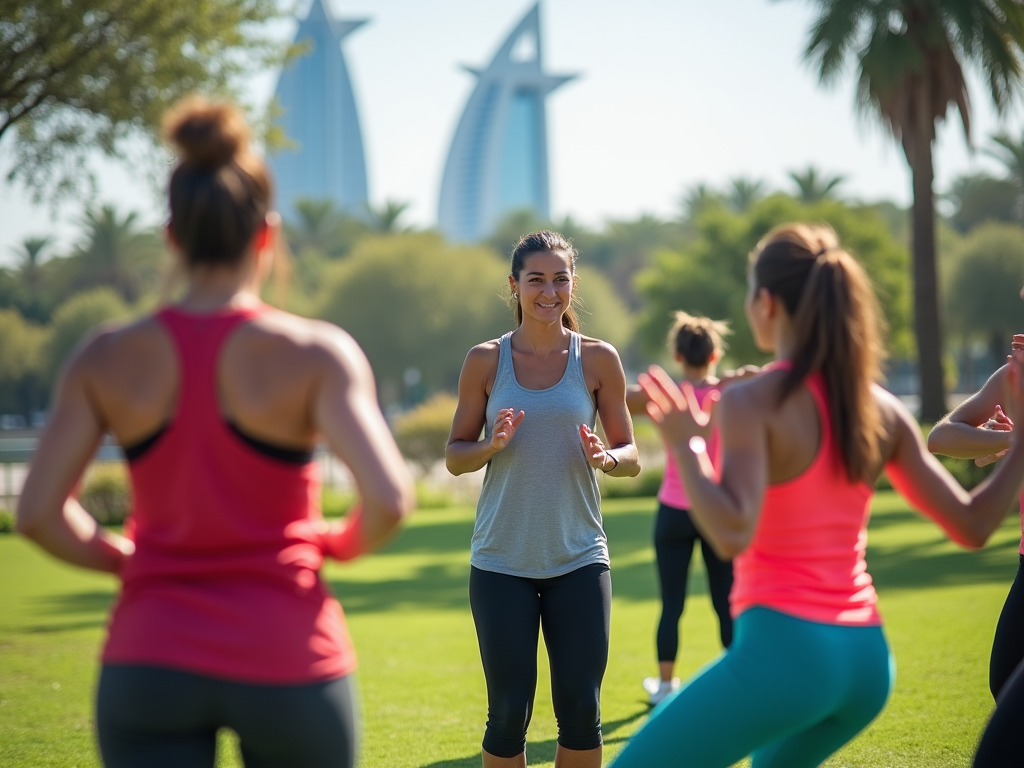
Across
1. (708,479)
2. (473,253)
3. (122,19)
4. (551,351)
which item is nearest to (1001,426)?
(551,351)

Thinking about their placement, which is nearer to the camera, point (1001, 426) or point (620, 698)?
point (1001, 426)

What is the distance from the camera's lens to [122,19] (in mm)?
13727

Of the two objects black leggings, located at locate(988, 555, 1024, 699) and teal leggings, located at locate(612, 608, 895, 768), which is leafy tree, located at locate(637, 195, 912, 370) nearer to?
black leggings, located at locate(988, 555, 1024, 699)

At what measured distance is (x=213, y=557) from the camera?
2318 mm

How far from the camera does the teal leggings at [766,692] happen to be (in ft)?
8.84

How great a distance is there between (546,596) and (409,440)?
22.8m

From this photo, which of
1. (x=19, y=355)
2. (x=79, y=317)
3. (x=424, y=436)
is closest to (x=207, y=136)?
(x=424, y=436)

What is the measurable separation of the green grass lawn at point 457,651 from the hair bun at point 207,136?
170 inches

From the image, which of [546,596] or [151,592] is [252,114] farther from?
[151,592]

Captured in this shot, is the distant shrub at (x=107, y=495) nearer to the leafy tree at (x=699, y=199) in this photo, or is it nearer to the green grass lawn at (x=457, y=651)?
the green grass lawn at (x=457, y=651)

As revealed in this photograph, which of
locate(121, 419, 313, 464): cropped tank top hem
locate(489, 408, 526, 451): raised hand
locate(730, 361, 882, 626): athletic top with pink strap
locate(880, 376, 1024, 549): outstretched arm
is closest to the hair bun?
locate(121, 419, 313, 464): cropped tank top hem

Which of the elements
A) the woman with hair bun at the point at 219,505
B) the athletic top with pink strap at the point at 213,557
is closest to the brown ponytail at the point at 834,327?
the woman with hair bun at the point at 219,505

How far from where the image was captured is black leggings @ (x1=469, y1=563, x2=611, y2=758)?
4.15 meters

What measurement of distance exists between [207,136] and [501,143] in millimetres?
189155
